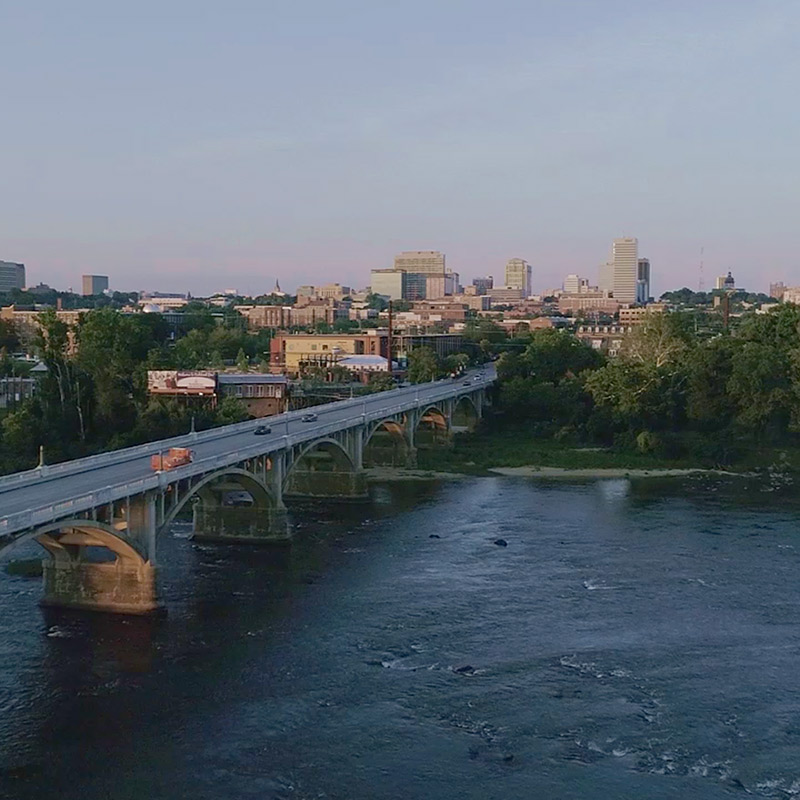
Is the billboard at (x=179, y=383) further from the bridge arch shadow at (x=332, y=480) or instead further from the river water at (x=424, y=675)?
the river water at (x=424, y=675)

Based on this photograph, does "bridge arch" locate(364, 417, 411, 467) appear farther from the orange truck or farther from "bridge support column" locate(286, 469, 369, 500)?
the orange truck

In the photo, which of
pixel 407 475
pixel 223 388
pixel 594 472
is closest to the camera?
pixel 407 475

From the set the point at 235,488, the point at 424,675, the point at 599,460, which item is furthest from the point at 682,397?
the point at 424,675

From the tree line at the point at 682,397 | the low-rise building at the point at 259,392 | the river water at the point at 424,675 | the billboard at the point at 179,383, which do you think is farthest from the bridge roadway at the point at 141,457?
the tree line at the point at 682,397

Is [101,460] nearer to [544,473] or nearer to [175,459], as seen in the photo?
[175,459]

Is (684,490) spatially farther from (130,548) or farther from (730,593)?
(130,548)

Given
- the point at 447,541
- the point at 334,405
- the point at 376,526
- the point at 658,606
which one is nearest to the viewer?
the point at 658,606

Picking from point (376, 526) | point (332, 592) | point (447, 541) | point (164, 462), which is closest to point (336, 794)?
point (332, 592)

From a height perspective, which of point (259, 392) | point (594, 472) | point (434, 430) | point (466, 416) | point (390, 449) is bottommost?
point (594, 472)
